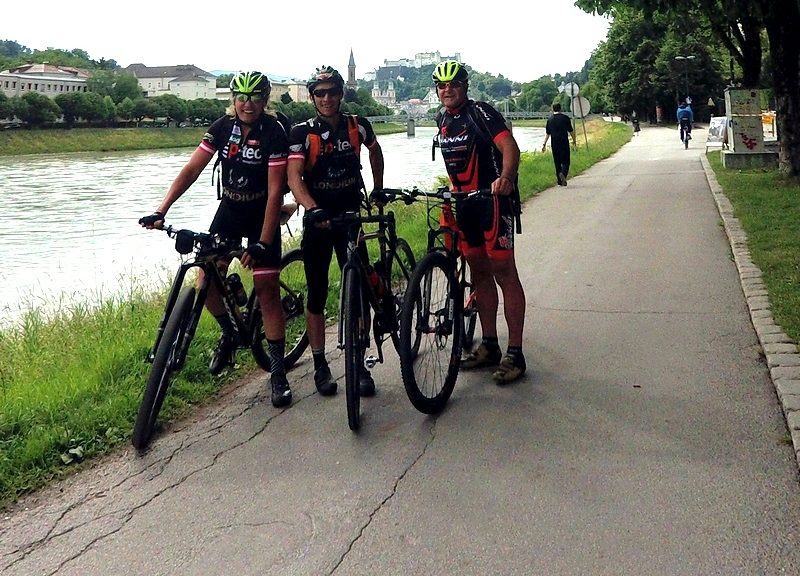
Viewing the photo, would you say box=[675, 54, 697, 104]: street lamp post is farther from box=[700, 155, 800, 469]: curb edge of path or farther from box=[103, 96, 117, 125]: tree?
box=[700, 155, 800, 469]: curb edge of path

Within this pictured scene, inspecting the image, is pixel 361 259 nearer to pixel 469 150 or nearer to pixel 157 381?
pixel 469 150

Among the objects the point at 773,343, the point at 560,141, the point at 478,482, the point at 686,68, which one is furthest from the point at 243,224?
the point at 686,68

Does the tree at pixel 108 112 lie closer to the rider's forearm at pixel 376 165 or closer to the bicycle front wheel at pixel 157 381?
the rider's forearm at pixel 376 165

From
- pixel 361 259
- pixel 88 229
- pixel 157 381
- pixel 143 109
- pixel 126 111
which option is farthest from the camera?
pixel 126 111

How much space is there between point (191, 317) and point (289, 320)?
144cm

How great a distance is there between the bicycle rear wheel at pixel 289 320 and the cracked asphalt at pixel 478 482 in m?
0.15

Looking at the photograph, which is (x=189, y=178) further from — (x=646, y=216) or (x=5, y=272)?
(x=5, y=272)

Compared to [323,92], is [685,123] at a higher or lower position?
higher

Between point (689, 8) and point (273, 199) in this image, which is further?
point (689, 8)

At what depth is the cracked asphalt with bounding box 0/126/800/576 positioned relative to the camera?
3295 millimetres

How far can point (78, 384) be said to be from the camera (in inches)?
218

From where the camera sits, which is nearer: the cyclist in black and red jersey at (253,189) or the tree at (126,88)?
the cyclist in black and red jersey at (253,189)

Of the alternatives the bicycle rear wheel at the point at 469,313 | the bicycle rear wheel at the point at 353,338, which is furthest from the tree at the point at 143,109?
the bicycle rear wheel at the point at 353,338

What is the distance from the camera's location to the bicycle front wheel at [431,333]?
4664 millimetres
